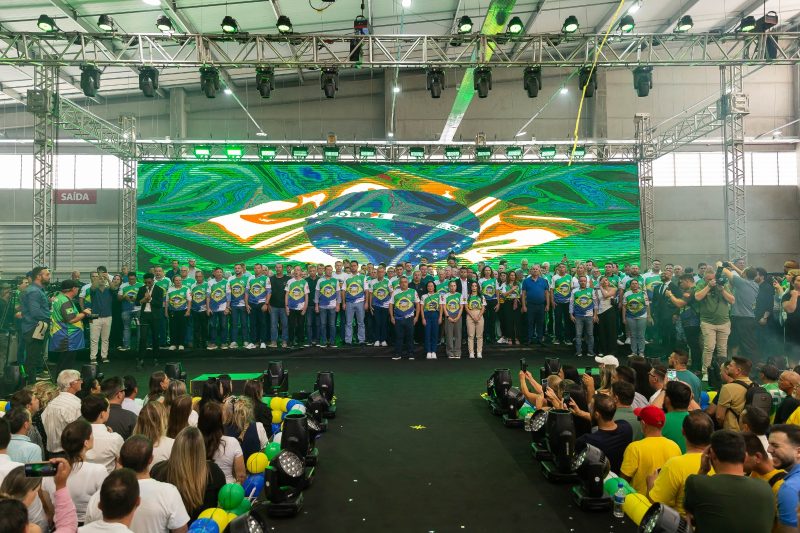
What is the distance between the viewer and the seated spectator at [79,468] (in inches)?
118

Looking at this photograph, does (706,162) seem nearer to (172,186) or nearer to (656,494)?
(172,186)

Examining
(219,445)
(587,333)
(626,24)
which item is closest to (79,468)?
(219,445)

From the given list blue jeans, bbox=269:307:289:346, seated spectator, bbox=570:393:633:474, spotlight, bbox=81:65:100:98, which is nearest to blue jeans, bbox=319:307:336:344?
blue jeans, bbox=269:307:289:346

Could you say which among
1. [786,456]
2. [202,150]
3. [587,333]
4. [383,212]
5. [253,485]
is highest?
[202,150]

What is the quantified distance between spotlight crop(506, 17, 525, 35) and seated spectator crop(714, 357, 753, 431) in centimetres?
649

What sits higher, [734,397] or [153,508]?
[734,397]

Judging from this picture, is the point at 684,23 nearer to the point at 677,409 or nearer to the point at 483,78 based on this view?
the point at 483,78

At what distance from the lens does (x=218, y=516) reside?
3.00 metres

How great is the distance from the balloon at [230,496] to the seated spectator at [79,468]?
2.21ft

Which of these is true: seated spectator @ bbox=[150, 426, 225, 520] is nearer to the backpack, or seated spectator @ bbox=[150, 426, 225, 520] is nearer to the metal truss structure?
the backpack

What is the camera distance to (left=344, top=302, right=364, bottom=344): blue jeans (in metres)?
11.2

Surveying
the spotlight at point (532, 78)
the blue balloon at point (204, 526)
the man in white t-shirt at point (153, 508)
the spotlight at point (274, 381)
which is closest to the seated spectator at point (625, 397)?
the blue balloon at point (204, 526)

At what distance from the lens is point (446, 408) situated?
7.03 m

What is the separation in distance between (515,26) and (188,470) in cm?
848
